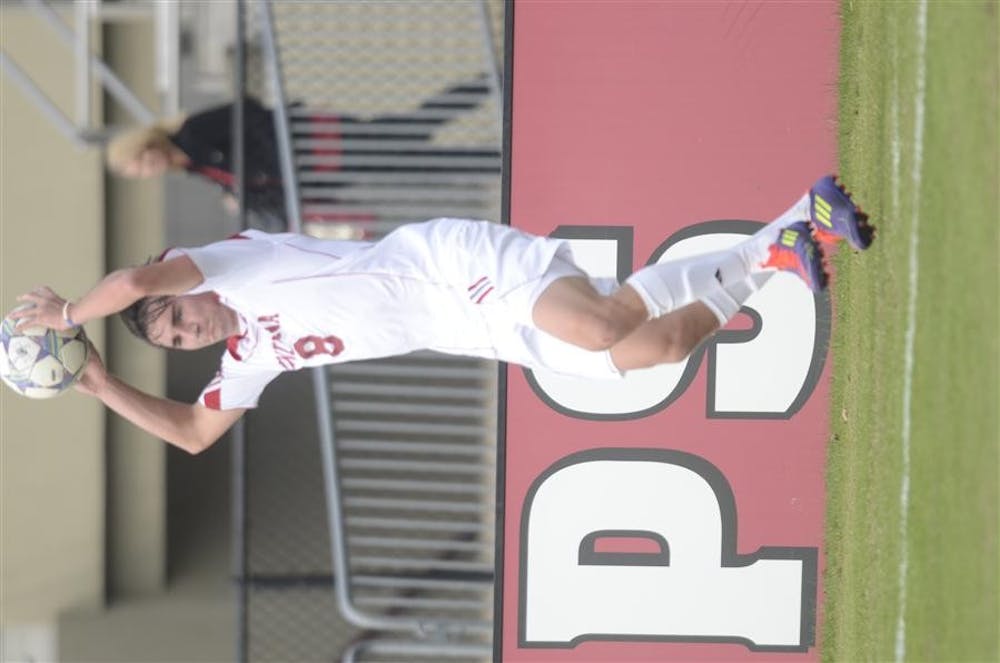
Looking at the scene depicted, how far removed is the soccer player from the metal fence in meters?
2.33

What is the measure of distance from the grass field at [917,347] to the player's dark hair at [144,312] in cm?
237

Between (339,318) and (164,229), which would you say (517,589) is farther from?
(164,229)

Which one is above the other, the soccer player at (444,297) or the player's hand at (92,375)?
the soccer player at (444,297)

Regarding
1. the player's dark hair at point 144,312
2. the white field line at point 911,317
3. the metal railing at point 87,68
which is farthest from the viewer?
the metal railing at point 87,68

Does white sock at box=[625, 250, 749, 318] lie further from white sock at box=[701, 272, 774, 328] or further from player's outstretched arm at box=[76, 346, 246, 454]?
player's outstretched arm at box=[76, 346, 246, 454]

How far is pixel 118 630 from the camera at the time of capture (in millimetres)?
7992

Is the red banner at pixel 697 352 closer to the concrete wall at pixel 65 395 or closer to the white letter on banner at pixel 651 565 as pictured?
the white letter on banner at pixel 651 565

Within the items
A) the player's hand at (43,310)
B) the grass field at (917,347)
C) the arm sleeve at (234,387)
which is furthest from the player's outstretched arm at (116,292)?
the grass field at (917,347)

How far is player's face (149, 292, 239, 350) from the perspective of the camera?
4.29 meters

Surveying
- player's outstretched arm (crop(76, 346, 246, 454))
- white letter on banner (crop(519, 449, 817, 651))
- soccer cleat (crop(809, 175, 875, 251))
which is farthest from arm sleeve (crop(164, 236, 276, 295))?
soccer cleat (crop(809, 175, 875, 251))

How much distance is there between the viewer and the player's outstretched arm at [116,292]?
3928 millimetres

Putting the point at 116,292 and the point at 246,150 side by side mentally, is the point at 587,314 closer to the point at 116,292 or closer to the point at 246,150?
the point at 116,292

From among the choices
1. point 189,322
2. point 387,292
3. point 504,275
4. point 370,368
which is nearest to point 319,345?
point 387,292

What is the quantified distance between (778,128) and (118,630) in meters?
4.95
